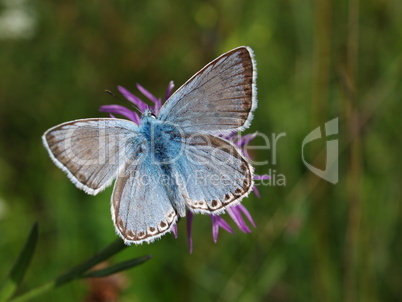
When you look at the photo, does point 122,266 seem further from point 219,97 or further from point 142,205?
point 219,97

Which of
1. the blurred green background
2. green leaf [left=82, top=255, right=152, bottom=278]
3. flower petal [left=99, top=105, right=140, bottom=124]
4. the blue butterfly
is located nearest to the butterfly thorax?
the blue butterfly

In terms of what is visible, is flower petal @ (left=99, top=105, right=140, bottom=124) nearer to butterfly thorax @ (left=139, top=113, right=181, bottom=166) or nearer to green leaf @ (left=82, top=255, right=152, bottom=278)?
butterfly thorax @ (left=139, top=113, right=181, bottom=166)

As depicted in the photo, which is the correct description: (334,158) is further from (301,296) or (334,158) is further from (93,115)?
(93,115)

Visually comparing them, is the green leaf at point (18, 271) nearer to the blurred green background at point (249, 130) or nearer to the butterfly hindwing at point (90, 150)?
the butterfly hindwing at point (90, 150)

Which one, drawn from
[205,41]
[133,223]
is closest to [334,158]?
[205,41]

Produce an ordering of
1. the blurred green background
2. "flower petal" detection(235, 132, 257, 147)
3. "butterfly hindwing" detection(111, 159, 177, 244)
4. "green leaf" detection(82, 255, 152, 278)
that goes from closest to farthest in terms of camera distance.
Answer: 1. "green leaf" detection(82, 255, 152, 278)
2. "butterfly hindwing" detection(111, 159, 177, 244)
3. "flower petal" detection(235, 132, 257, 147)
4. the blurred green background

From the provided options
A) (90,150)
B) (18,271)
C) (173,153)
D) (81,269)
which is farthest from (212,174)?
(18,271)

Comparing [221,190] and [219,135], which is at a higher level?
[219,135]
